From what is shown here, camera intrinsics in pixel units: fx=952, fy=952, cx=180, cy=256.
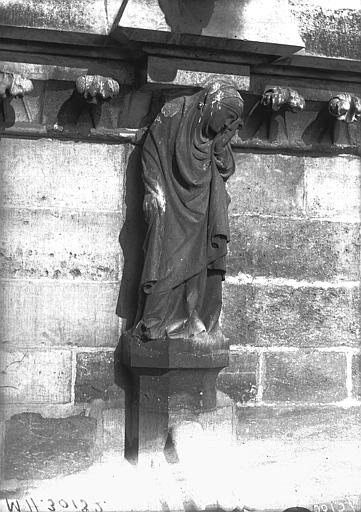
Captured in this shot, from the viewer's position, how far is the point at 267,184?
211 inches

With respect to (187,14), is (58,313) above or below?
below

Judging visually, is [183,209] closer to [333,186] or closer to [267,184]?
[267,184]

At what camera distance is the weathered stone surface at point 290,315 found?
531 centimetres

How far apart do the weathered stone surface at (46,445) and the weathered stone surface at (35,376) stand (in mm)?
105

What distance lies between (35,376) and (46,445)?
37 cm

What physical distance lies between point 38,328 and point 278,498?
1.64 m

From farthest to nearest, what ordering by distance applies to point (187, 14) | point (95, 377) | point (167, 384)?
point (95, 377), point (167, 384), point (187, 14)

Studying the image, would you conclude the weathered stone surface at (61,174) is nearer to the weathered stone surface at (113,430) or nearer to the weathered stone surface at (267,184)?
the weathered stone surface at (267,184)

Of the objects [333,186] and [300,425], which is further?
[333,186]

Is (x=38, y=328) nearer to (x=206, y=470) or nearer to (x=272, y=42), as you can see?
(x=206, y=470)

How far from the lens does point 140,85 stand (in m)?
5.00

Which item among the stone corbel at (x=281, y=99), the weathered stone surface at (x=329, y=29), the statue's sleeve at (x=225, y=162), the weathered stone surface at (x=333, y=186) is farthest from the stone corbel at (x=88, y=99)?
the weathered stone surface at (x=333, y=186)

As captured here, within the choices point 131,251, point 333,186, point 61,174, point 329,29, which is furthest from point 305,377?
point 329,29

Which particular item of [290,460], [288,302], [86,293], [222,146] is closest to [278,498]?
[290,460]
